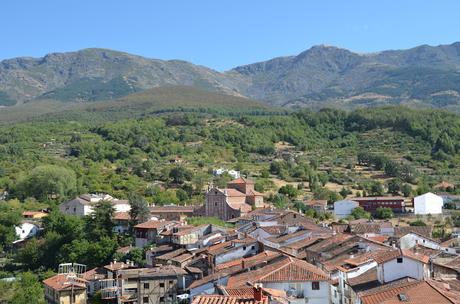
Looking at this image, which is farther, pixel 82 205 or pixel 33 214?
pixel 33 214

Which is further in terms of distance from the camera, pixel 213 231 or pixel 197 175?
pixel 197 175

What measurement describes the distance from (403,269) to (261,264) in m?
7.22

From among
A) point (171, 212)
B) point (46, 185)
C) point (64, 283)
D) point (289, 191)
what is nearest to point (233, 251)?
point (64, 283)

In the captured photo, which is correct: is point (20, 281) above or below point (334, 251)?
below

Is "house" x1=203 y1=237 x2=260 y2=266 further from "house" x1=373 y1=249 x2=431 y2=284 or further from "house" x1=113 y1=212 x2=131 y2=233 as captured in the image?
"house" x1=113 y1=212 x2=131 y2=233

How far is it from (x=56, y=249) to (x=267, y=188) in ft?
111

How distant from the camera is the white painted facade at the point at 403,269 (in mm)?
22984

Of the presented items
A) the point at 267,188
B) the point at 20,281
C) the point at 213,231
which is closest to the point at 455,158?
the point at 267,188

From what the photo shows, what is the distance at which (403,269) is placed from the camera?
23141 mm

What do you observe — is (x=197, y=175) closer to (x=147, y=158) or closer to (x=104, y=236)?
(x=147, y=158)

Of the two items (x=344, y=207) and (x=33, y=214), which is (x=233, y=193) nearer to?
(x=344, y=207)

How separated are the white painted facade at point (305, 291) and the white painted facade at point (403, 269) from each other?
245cm

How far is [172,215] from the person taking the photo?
57812mm

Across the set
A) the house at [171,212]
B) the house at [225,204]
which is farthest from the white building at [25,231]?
the house at [225,204]
